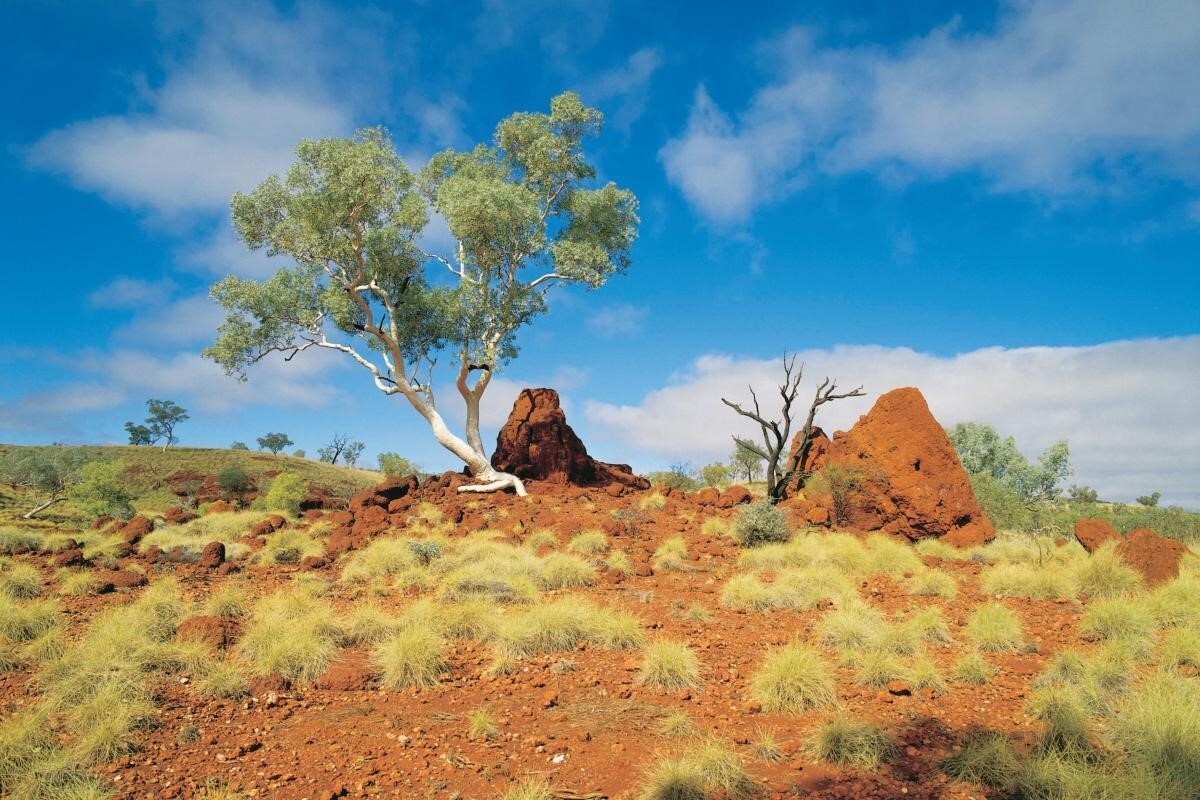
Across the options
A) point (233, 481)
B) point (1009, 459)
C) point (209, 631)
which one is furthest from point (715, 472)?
point (209, 631)

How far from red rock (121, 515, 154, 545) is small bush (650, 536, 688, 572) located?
45.7 ft

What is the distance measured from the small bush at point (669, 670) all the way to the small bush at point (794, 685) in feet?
2.20

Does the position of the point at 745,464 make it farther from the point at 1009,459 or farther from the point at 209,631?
the point at 209,631

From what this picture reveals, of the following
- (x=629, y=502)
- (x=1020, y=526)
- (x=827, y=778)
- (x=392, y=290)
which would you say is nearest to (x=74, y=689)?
(x=827, y=778)

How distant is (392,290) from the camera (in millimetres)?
25281

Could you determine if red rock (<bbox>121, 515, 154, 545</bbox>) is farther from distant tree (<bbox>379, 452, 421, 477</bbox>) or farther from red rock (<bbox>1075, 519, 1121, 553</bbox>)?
distant tree (<bbox>379, 452, 421, 477</bbox>)

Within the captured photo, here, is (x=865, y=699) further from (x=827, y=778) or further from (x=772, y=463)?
(x=772, y=463)

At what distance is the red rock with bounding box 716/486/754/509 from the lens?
2261 cm

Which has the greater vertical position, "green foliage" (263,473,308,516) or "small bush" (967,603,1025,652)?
"green foliage" (263,473,308,516)

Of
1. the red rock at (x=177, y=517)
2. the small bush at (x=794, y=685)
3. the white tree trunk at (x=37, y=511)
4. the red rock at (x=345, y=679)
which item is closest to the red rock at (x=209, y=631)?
the red rock at (x=345, y=679)

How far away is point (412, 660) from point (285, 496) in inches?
746

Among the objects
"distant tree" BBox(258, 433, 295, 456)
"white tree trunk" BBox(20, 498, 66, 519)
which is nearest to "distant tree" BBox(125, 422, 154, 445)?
"distant tree" BBox(258, 433, 295, 456)

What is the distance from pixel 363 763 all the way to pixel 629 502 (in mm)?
17529

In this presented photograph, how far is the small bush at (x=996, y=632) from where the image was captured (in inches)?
349
